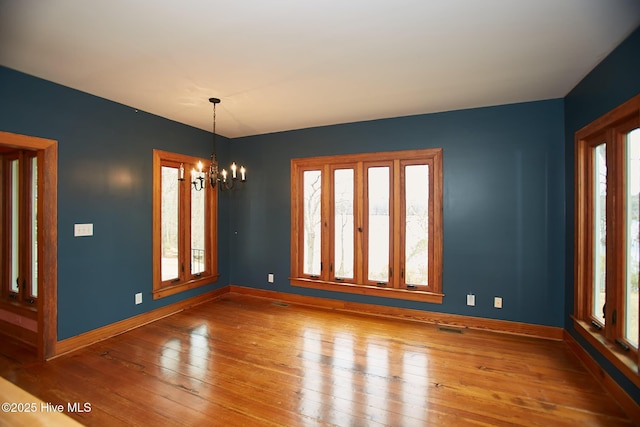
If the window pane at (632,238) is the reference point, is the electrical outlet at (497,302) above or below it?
below

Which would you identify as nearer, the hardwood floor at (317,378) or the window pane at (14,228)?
the hardwood floor at (317,378)

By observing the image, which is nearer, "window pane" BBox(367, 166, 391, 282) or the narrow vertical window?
the narrow vertical window

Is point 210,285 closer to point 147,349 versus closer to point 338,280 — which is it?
point 147,349

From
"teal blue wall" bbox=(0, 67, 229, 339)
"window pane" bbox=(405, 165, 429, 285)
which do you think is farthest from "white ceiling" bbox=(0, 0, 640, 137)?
"window pane" bbox=(405, 165, 429, 285)

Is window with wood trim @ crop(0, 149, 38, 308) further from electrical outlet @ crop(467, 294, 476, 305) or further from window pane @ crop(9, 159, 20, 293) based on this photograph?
electrical outlet @ crop(467, 294, 476, 305)

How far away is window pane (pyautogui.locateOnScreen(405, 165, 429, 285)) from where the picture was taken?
399cm

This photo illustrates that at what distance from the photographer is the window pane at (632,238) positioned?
226 centimetres

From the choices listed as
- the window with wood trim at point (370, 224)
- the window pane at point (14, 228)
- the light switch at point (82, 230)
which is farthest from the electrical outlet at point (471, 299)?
the window pane at point (14, 228)

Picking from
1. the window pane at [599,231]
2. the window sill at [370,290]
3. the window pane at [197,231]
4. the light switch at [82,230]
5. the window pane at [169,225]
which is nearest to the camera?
the window pane at [599,231]

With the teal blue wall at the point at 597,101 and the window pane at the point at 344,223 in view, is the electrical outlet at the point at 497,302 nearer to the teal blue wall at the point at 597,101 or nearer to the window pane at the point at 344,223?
the teal blue wall at the point at 597,101

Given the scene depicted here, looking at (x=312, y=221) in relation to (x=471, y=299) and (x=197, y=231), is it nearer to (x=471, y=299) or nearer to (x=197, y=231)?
(x=197, y=231)

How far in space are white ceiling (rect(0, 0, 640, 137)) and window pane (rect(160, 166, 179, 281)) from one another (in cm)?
105

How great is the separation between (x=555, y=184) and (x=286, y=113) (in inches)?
127

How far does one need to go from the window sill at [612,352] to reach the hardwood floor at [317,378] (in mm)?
284
